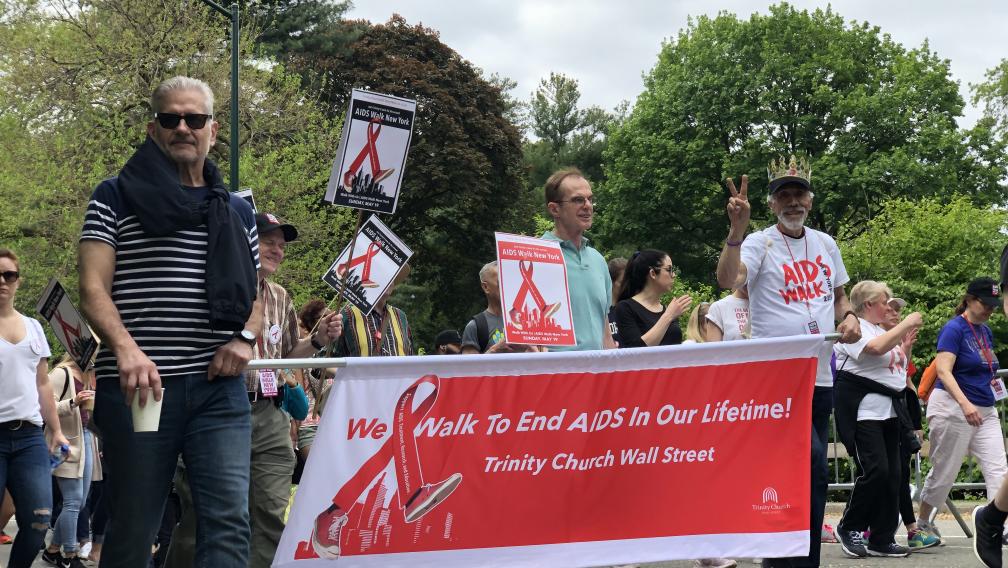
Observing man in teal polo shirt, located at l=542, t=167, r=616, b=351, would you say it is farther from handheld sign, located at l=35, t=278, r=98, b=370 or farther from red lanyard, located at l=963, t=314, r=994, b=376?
red lanyard, located at l=963, t=314, r=994, b=376

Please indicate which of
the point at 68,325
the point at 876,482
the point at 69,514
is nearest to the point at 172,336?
the point at 68,325

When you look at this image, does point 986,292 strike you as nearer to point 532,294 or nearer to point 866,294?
point 866,294

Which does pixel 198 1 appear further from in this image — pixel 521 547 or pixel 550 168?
pixel 550 168

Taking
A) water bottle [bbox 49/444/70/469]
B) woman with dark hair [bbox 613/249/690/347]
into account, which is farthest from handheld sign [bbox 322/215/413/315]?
water bottle [bbox 49/444/70/469]

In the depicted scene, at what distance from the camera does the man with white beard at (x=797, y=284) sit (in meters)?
6.41

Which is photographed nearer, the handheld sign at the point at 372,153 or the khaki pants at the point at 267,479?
the khaki pants at the point at 267,479

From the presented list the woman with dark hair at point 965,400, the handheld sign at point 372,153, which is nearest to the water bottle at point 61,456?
the handheld sign at point 372,153

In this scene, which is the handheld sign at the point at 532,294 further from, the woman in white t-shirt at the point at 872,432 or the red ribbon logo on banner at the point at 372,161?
the woman in white t-shirt at the point at 872,432

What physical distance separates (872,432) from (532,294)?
10.8 ft

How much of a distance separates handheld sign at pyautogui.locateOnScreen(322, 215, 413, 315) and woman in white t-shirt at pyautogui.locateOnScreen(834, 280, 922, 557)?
3168mm

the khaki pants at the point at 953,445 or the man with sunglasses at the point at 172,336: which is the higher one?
the man with sunglasses at the point at 172,336

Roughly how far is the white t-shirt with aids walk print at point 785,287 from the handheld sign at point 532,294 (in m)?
0.99

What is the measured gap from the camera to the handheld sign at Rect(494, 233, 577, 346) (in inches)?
254

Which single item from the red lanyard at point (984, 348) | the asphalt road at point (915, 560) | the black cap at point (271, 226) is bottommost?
the asphalt road at point (915, 560)
